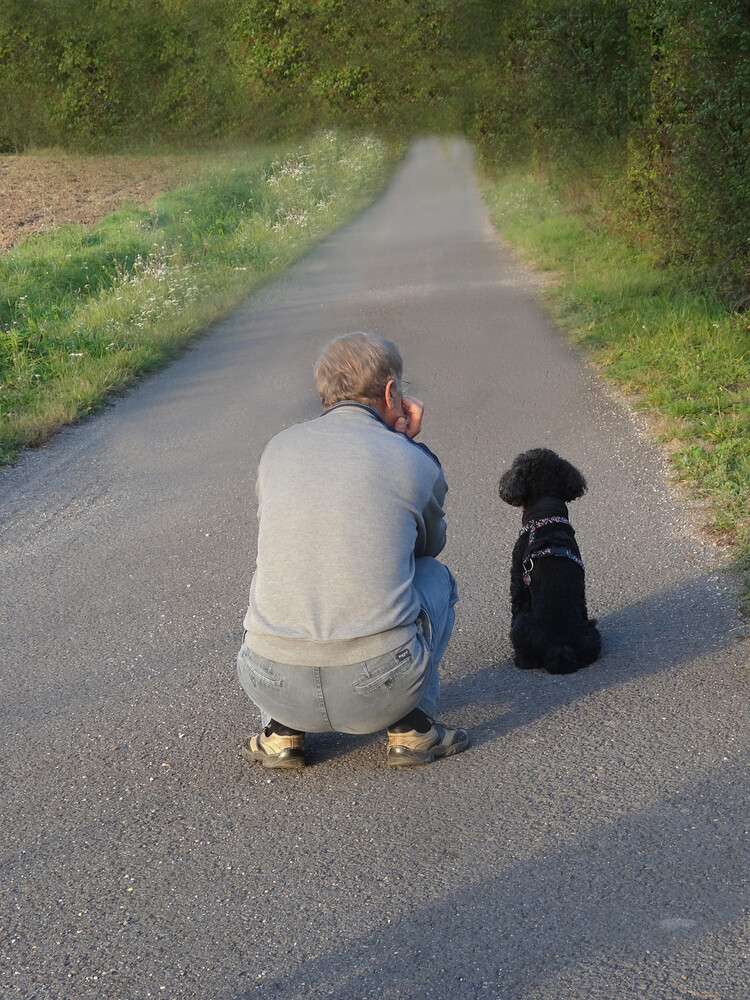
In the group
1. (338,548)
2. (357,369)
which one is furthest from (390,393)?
(338,548)

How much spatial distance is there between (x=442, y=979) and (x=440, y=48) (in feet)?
73.6

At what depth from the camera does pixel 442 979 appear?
280 centimetres

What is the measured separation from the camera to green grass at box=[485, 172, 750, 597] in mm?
6949

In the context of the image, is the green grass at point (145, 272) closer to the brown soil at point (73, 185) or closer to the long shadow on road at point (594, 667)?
the brown soil at point (73, 185)

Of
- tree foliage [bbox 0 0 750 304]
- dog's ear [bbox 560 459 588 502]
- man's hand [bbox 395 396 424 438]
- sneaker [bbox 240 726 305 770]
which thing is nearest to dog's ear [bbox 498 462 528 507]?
dog's ear [bbox 560 459 588 502]

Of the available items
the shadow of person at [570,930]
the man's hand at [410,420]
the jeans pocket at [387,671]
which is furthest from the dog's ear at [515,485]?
the shadow of person at [570,930]

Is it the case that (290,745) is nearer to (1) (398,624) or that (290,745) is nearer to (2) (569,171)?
(1) (398,624)

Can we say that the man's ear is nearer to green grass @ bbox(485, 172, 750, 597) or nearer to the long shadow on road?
the long shadow on road

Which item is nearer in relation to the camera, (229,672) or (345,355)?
(345,355)

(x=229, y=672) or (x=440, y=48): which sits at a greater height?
(x=440, y=48)

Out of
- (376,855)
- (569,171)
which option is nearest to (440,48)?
(569,171)

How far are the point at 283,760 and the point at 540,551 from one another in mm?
1510

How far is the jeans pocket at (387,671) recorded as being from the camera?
142 inches

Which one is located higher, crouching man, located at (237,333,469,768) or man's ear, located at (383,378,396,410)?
man's ear, located at (383,378,396,410)
